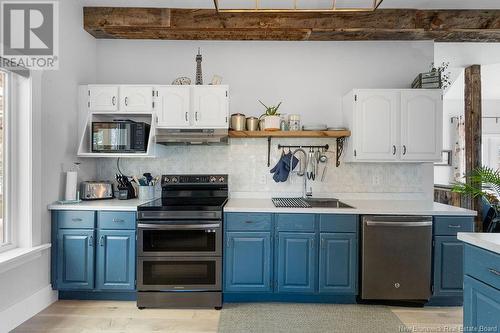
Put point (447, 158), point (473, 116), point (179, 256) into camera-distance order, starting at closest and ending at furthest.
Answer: point (179, 256) → point (473, 116) → point (447, 158)

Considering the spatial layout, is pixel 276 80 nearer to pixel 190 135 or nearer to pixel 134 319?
pixel 190 135

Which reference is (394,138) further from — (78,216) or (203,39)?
(78,216)

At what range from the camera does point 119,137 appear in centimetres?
309

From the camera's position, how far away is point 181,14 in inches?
127

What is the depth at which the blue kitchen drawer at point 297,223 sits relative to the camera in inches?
110

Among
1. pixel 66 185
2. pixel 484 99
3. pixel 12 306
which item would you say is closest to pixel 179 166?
pixel 66 185

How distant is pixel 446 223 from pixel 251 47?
2.62 metres

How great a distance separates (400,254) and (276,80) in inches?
84.8

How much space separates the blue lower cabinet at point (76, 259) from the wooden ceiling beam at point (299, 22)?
6.89 feet

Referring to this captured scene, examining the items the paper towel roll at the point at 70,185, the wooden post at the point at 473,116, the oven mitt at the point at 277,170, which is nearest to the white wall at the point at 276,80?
the oven mitt at the point at 277,170

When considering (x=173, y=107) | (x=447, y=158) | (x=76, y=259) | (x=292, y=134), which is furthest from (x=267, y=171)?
(x=447, y=158)

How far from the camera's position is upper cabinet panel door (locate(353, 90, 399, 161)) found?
3.11m

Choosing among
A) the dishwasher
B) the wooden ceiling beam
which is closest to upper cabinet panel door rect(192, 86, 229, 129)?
the wooden ceiling beam

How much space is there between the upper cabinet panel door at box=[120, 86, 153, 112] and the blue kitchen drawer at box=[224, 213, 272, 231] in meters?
1.38
